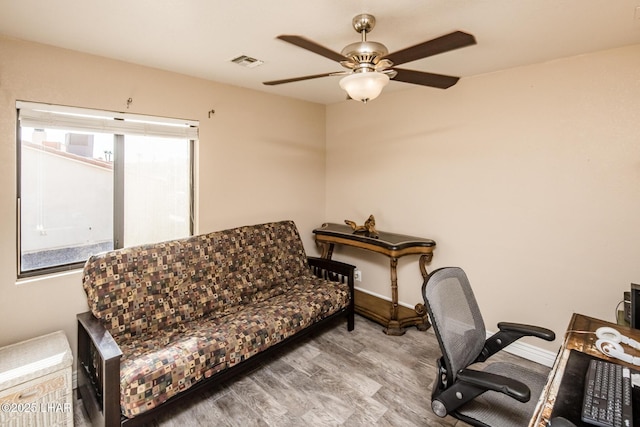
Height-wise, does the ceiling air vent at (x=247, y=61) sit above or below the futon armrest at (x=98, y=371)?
above

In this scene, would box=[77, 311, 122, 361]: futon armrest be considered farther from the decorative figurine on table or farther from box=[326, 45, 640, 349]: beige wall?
box=[326, 45, 640, 349]: beige wall

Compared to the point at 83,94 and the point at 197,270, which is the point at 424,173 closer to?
the point at 197,270

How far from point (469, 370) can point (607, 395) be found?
0.44 m

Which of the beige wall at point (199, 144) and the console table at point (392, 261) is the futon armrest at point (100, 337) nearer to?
the beige wall at point (199, 144)

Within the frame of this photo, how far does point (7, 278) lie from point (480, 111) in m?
3.68

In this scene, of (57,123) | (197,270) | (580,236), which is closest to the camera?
(57,123)

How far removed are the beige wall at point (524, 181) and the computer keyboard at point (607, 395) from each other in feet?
4.59

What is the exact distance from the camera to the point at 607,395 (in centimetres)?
108

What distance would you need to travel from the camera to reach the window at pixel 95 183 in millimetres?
2146

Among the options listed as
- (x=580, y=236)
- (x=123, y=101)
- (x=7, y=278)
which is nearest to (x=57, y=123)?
(x=123, y=101)

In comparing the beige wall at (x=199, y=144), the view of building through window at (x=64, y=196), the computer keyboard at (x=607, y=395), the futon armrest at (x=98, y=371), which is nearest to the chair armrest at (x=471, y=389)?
the computer keyboard at (x=607, y=395)

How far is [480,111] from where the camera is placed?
2.79 meters

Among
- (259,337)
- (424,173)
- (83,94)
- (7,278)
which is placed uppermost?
(83,94)

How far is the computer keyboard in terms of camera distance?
982 millimetres
